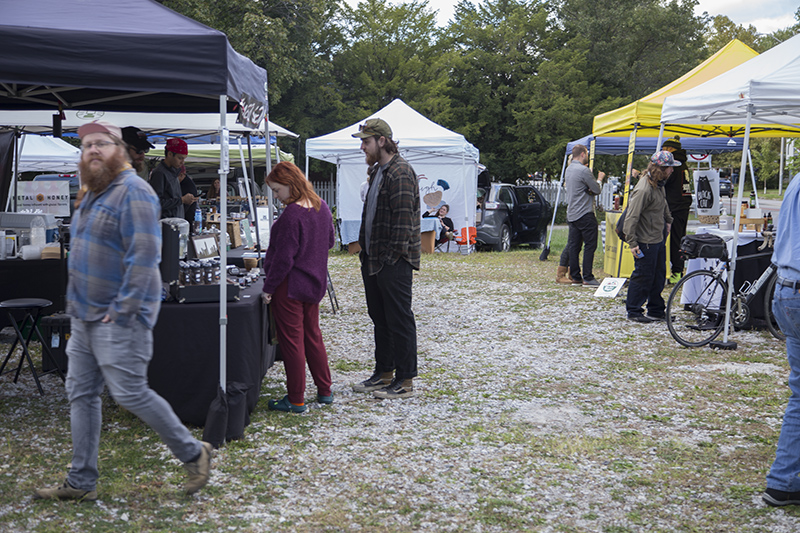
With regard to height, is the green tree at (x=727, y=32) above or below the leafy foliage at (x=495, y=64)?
above

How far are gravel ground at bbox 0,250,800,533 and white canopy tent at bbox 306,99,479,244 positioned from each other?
8475mm

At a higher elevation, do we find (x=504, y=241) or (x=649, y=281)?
(x=504, y=241)

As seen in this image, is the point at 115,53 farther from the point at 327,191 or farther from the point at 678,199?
the point at 327,191

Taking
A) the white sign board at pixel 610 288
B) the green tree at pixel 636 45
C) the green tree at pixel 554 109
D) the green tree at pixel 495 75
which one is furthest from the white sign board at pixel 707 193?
the green tree at pixel 636 45

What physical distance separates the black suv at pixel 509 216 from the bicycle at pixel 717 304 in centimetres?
887

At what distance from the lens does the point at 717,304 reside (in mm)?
7445

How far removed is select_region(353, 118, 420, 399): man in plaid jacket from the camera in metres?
5.09

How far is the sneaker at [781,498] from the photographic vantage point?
3.50 metres

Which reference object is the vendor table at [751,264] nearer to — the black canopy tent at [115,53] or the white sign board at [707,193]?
the white sign board at [707,193]

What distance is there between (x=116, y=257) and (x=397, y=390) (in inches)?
107

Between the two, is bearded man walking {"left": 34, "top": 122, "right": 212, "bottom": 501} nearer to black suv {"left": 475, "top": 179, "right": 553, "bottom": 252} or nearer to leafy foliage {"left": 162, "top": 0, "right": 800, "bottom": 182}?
black suv {"left": 475, "top": 179, "right": 553, "bottom": 252}

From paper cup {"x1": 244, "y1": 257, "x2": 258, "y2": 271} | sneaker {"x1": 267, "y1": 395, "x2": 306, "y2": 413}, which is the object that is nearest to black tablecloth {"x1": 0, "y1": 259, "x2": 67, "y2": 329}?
paper cup {"x1": 244, "y1": 257, "x2": 258, "y2": 271}

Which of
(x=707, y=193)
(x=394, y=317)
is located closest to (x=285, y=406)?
(x=394, y=317)

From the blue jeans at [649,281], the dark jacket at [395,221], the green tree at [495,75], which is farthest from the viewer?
the green tree at [495,75]
